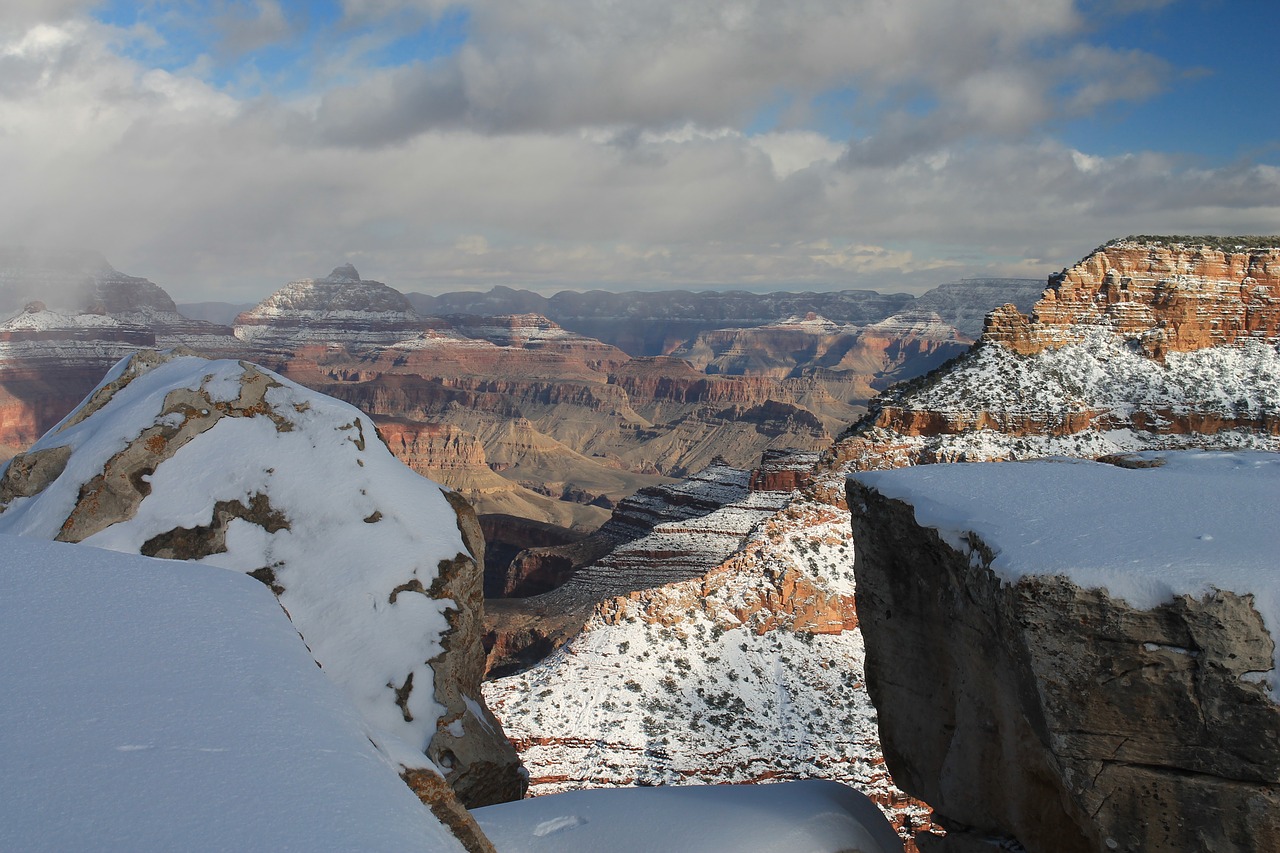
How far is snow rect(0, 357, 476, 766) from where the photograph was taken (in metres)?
12.8

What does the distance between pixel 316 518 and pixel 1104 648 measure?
10.6m

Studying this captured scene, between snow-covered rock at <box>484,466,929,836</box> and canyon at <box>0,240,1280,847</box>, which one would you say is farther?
canyon at <box>0,240,1280,847</box>

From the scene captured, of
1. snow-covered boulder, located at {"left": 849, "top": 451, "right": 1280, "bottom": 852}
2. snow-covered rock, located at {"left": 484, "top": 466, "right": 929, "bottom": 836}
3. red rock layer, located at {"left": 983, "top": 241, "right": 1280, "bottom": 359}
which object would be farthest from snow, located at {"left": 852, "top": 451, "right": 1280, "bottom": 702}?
red rock layer, located at {"left": 983, "top": 241, "right": 1280, "bottom": 359}

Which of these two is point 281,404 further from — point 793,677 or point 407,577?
point 793,677

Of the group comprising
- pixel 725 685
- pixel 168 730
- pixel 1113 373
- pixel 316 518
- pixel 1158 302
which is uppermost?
pixel 1158 302

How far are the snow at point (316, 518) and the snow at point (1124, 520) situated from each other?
22.2ft

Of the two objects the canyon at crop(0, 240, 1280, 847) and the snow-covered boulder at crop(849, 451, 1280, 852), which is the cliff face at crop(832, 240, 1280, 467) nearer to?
the canyon at crop(0, 240, 1280, 847)

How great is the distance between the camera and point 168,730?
17.4 feet

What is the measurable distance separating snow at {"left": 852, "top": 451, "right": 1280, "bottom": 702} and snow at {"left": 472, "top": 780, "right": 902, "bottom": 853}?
3567mm

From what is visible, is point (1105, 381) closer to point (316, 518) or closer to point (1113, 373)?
point (1113, 373)

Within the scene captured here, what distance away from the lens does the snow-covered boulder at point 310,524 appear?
12844 mm

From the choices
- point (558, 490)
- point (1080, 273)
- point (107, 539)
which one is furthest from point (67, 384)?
point (107, 539)

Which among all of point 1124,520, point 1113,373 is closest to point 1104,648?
point 1124,520

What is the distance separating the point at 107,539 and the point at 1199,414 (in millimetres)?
49588
